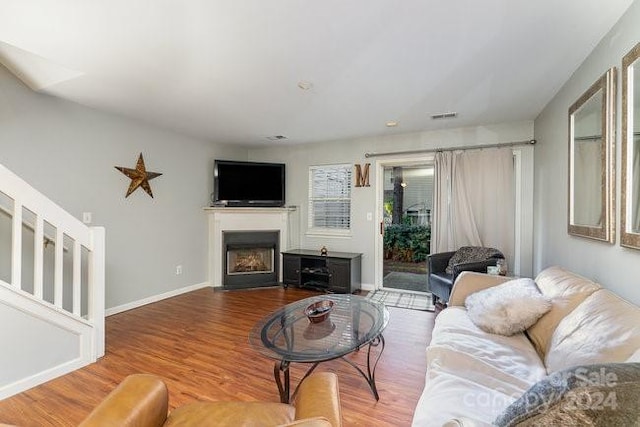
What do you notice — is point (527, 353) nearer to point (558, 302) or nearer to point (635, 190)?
point (558, 302)

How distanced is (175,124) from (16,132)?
1.50 metres

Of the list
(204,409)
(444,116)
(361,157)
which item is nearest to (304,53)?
(444,116)

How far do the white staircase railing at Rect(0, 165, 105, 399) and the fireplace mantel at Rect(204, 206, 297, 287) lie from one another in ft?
6.63

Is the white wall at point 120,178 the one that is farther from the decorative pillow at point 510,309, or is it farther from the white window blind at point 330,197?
the decorative pillow at point 510,309

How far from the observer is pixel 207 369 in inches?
90.8

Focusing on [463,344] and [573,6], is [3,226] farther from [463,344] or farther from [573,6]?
[573,6]

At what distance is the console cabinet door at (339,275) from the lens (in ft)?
13.8

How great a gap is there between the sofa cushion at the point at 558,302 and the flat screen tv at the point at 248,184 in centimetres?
383

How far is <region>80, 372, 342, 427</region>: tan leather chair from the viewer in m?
0.97

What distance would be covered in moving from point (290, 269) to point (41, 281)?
9.64 ft

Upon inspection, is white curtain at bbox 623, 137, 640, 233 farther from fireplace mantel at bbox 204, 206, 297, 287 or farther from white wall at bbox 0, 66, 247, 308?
white wall at bbox 0, 66, 247, 308

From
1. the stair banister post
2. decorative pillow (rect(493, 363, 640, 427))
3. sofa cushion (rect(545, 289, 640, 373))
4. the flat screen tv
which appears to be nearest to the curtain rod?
the flat screen tv

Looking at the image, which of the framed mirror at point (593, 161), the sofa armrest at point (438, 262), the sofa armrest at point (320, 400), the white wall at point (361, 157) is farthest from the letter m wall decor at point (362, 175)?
the sofa armrest at point (320, 400)

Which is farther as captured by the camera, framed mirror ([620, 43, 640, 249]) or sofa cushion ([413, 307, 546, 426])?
framed mirror ([620, 43, 640, 249])
